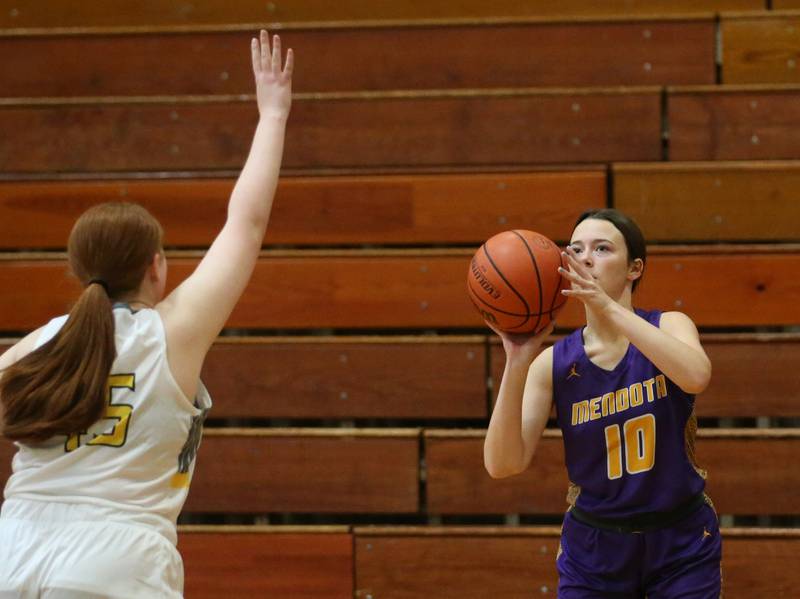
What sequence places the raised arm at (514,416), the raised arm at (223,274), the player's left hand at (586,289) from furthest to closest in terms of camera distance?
the raised arm at (514,416), the player's left hand at (586,289), the raised arm at (223,274)

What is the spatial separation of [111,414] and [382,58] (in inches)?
136

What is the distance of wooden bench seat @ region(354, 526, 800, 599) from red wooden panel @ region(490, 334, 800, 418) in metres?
0.49

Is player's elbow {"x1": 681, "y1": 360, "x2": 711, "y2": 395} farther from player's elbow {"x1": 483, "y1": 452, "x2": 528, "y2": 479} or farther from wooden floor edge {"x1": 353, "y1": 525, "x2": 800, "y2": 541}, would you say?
wooden floor edge {"x1": 353, "y1": 525, "x2": 800, "y2": 541}

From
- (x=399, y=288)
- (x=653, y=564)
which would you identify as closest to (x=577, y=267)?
(x=653, y=564)

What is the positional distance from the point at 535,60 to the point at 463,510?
209 cm

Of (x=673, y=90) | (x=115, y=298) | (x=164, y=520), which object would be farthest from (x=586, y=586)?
(x=673, y=90)

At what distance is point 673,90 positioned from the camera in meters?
4.80

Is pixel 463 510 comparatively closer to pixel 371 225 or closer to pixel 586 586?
pixel 371 225

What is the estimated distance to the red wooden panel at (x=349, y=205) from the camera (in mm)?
4719

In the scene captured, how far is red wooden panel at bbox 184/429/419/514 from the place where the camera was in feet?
14.6

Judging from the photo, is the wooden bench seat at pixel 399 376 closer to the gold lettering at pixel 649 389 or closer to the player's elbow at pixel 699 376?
the gold lettering at pixel 649 389

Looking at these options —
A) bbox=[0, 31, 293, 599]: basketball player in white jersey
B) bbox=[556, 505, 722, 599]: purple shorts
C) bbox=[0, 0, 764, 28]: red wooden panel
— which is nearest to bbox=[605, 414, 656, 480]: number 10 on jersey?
bbox=[556, 505, 722, 599]: purple shorts

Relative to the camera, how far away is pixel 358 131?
4906 millimetres

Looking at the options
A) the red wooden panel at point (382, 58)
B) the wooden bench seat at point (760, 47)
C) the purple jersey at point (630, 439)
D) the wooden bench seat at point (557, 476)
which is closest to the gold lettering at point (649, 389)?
the purple jersey at point (630, 439)
